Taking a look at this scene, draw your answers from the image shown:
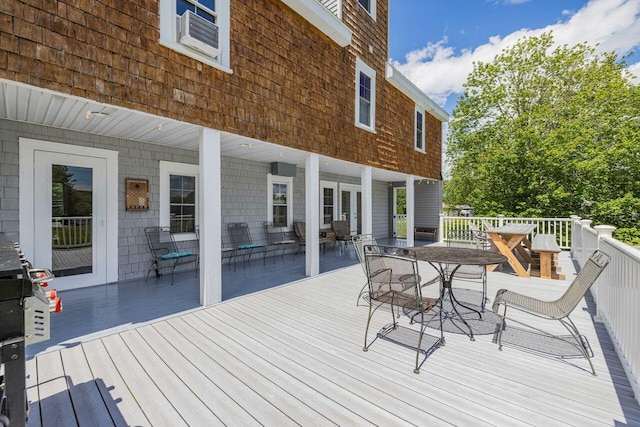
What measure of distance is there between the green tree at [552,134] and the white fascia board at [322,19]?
9924mm

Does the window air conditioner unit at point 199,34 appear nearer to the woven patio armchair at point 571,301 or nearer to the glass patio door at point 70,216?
the glass patio door at point 70,216

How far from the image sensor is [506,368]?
8.03 feet

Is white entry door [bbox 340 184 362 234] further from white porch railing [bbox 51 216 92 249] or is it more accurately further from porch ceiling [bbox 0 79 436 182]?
white porch railing [bbox 51 216 92 249]

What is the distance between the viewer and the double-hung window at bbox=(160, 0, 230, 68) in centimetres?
375

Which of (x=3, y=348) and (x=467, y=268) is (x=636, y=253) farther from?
(x=3, y=348)

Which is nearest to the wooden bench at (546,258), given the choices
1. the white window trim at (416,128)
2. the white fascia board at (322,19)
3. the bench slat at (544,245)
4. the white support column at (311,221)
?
the bench slat at (544,245)

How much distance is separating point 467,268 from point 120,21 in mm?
5536

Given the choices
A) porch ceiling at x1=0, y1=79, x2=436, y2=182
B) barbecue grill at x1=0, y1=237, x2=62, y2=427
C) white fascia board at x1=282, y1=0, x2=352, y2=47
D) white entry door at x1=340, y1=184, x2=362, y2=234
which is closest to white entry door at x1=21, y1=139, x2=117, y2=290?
porch ceiling at x1=0, y1=79, x2=436, y2=182

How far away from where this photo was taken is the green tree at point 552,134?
454 inches

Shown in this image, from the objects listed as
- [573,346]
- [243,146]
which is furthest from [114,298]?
[573,346]

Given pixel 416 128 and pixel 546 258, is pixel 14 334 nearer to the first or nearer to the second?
pixel 546 258

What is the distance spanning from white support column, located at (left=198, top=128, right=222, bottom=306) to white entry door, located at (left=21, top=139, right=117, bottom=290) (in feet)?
7.37

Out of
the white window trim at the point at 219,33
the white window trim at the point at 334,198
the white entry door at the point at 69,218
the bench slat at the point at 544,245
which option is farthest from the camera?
the white window trim at the point at 334,198

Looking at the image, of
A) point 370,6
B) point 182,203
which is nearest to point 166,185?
point 182,203
